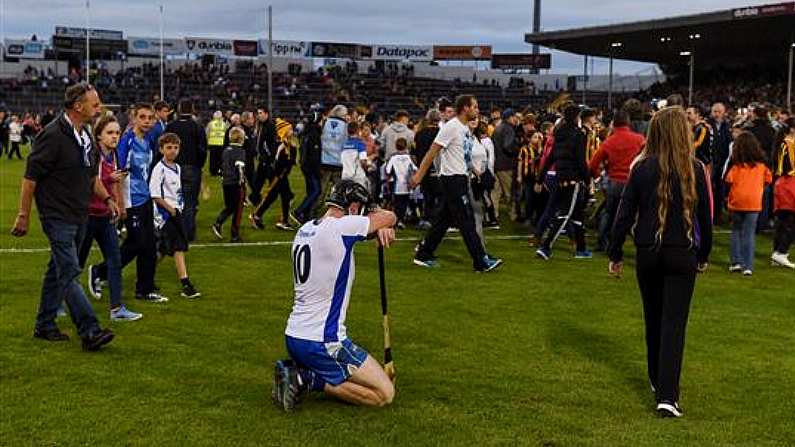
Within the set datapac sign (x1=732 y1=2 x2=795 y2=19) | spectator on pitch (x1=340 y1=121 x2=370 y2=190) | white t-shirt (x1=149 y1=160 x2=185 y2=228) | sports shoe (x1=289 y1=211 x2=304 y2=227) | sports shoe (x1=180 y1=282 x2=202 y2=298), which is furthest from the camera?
datapac sign (x1=732 y1=2 x2=795 y2=19)

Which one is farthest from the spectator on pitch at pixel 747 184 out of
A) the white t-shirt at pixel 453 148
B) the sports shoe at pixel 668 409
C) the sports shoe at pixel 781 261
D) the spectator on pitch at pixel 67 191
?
the spectator on pitch at pixel 67 191

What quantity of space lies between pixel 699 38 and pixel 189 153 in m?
34.7

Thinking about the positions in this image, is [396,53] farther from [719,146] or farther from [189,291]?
[189,291]

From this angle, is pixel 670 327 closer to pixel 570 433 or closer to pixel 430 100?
pixel 570 433

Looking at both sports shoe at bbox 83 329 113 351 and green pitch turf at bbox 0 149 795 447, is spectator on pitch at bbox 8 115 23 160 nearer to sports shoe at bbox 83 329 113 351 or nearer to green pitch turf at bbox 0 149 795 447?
green pitch turf at bbox 0 149 795 447

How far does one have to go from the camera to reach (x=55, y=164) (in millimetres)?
6559

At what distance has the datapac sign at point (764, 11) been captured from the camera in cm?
3234

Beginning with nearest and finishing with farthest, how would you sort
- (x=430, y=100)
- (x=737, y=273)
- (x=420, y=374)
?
(x=420, y=374), (x=737, y=273), (x=430, y=100)

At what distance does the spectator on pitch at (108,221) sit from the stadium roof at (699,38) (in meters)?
29.9

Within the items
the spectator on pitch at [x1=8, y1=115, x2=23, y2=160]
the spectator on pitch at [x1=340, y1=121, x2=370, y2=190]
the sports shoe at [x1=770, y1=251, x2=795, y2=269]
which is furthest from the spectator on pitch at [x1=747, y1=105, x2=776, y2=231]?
the spectator on pitch at [x1=8, y1=115, x2=23, y2=160]

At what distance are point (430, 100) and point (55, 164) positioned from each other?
54.4 m

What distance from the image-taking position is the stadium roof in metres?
35.4

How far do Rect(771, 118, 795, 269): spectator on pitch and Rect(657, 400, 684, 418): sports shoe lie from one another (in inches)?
242

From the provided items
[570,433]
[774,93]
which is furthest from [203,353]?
[774,93]
